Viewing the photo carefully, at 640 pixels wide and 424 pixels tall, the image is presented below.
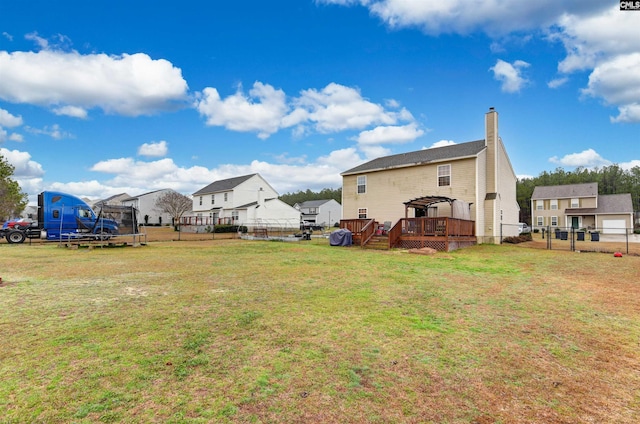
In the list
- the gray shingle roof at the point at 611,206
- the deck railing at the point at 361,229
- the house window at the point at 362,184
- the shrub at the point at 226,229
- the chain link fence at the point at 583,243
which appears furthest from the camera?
the gray shingle roof at the point at 611,206

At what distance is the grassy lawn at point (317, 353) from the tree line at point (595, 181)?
67.3m

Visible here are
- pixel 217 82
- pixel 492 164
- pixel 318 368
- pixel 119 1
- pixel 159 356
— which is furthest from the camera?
pixel 217 82

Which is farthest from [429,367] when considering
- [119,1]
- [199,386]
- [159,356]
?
[119,1]

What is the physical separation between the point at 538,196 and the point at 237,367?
57921 mm

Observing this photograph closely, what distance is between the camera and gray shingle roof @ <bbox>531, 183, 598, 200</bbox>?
1745 inches

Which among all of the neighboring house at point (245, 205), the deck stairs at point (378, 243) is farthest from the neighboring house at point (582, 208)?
the neighboring house at point (245, 205)

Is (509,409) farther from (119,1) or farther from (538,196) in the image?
(538,196)

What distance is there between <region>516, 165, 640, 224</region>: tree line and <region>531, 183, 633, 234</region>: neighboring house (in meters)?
15.1

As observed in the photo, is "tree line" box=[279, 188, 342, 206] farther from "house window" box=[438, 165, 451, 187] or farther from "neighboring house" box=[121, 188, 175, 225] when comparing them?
"house window" box=[438, 165, 451, 187]

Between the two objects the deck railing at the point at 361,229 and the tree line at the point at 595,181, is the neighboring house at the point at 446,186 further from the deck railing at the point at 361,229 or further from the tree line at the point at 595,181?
the tree line at the point at 595,181

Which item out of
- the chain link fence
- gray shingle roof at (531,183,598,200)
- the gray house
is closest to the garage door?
gray shingle roof at (531,183,598,200)

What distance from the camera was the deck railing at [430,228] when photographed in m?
16.8

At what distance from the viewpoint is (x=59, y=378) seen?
303cm

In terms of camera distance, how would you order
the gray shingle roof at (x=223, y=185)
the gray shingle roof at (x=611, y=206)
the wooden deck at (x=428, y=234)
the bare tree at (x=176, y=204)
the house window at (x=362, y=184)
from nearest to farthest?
the wooden deck at (x=428, y=234)
the house window at (x=362, y=184)
the gray shingle roof at (x=611, y=206)
the gray shingle roof at (x=223, y=185)
the bare tree at (x=176, y=204)
